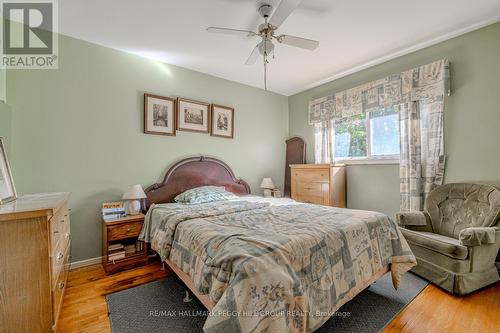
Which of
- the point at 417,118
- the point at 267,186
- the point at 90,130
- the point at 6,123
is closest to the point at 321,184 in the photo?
the point at 267,186

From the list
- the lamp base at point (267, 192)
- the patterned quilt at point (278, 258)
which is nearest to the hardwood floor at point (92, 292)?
the patterned quilt at point (278, 258)

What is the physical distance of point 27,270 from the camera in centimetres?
131

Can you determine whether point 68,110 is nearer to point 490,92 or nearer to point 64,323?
point 64,323

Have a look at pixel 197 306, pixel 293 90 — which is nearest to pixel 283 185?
pixel 293 90

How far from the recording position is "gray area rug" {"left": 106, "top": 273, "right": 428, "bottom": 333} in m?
1.62

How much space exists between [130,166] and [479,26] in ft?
15.0

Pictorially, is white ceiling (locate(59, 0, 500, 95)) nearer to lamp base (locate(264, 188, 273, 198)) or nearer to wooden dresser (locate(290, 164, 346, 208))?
wooden dresser (locate(290, 164, 346, 208))

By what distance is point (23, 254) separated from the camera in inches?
51.1

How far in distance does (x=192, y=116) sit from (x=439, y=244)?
3489 millimetres

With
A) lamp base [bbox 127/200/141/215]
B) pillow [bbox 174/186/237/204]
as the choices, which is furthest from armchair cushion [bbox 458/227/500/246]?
lamp base [bbox 127/200/141/215]

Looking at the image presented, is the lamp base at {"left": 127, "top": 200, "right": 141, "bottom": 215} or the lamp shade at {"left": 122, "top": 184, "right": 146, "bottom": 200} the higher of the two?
the lamp shade at {"left": 122, "top": 184, "right": 146, "bottom": 200}

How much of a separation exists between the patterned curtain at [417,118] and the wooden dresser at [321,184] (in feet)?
2.86

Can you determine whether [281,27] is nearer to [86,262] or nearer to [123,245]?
[123,245]

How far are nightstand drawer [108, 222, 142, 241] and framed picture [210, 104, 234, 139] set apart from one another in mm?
1845
